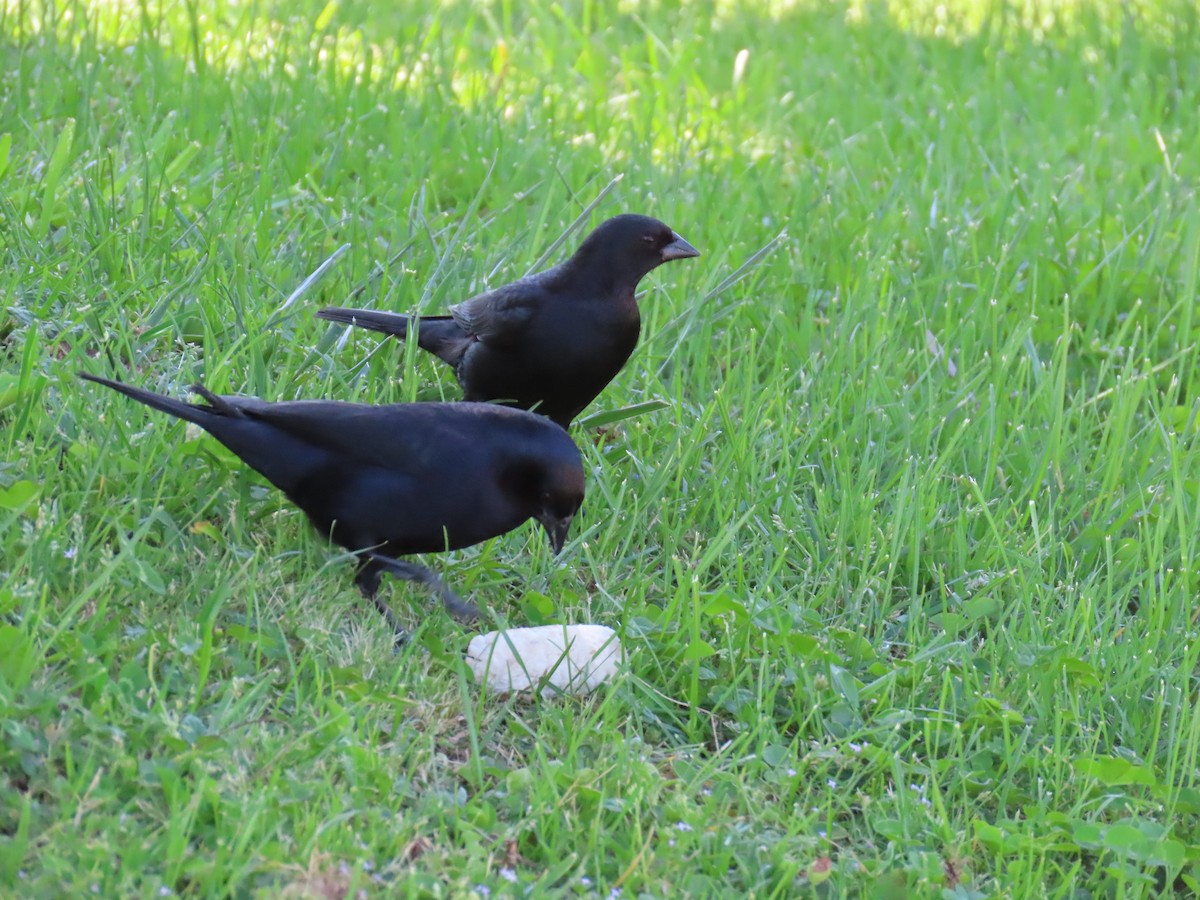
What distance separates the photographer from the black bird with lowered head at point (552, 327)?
13.5 ft

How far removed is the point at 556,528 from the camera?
345cm

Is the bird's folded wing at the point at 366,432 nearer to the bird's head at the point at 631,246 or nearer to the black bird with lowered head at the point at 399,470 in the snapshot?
the black bird with lowered head at the point at 399,470

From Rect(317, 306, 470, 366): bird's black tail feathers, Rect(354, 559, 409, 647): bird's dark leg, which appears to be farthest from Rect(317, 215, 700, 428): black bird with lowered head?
Rect(354, 559, 409, 647): bird's dark leg

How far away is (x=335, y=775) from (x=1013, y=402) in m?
2.83

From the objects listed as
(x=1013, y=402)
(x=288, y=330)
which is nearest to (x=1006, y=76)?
(x=1013, y=402)

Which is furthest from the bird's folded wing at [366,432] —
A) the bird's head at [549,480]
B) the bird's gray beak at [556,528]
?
the bird's gray beak at [556,528]

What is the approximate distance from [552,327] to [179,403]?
1212 mm

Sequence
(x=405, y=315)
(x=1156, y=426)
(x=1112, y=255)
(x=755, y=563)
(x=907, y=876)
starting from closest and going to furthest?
(x=907, y=876) < (x=755, y=563) < (x=405, y=315) < (x=1156, y=426) < (x=1112, y=255)

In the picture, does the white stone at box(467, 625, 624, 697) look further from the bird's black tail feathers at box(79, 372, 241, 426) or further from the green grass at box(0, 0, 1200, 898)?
the bird's black tail feathers at box(79, 372, 241, 426)

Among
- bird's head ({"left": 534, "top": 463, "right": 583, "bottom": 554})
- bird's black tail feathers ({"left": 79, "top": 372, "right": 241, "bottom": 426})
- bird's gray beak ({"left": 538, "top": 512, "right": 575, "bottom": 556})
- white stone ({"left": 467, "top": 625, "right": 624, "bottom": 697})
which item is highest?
bird's black tail feathers ({"left": 79, "top": 372, "right": 241, "bottom": 426})

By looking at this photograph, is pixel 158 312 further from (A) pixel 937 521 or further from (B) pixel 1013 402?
(B) pixel 1013 402

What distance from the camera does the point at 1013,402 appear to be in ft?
15.7

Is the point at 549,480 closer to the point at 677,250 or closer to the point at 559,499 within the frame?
the point at 559,499

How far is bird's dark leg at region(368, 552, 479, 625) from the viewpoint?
3.44 m
